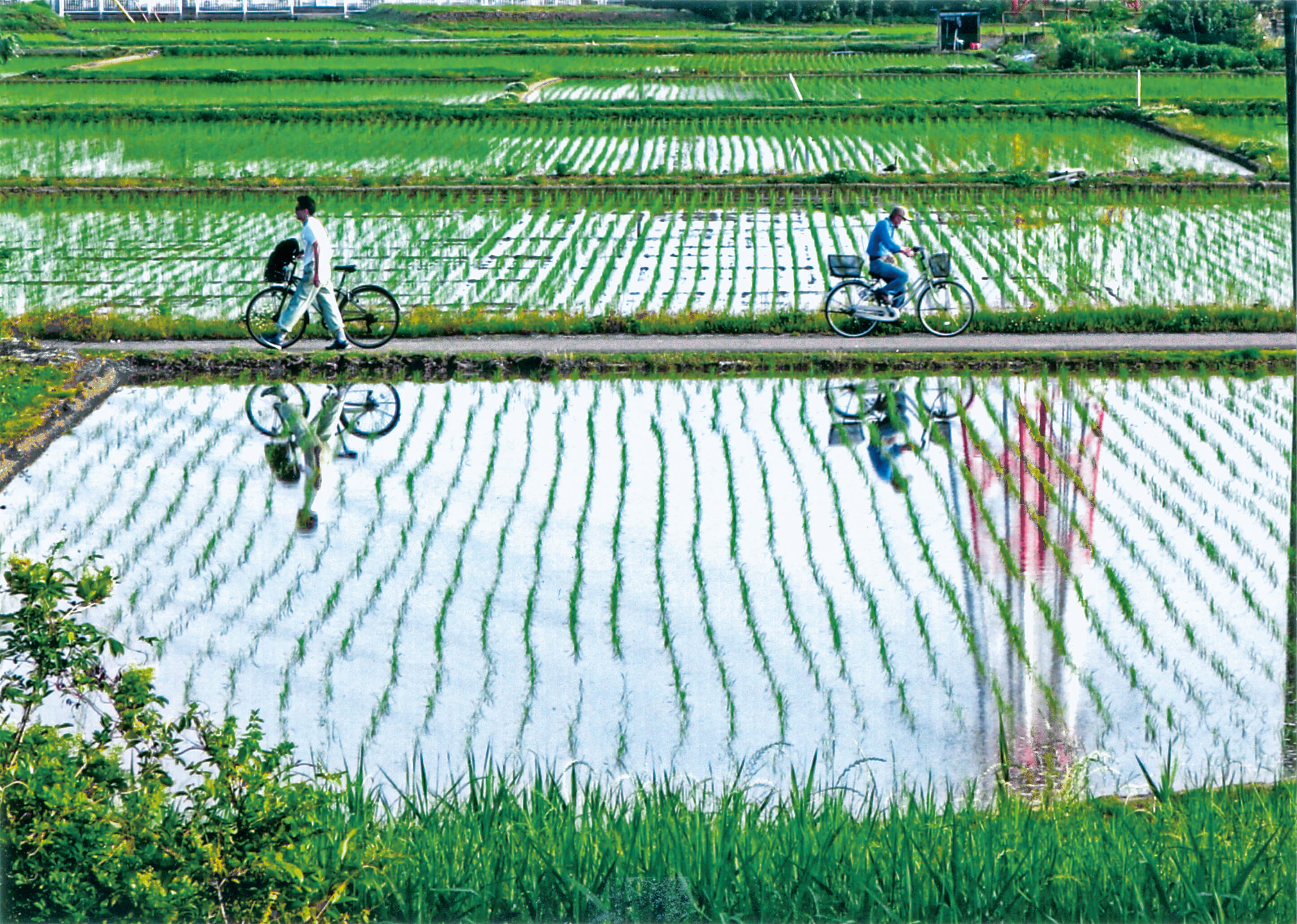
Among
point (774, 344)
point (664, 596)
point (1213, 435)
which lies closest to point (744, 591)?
point (664, 596)

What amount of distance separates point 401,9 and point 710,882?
5781 cm

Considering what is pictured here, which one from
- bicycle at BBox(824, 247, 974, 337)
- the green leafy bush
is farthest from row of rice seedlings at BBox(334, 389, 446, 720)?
bicycle at BBox(824, 247, 974, 337)

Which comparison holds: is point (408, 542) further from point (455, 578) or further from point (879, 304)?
point (879, 304)

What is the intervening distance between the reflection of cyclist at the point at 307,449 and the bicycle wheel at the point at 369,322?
103 centimetres

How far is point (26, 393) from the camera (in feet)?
34.3

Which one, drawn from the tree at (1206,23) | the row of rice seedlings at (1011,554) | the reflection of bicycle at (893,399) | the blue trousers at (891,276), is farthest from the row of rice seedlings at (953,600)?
the tree at (1206,23)

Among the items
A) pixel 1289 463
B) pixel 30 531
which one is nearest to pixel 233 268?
pixel 30 531

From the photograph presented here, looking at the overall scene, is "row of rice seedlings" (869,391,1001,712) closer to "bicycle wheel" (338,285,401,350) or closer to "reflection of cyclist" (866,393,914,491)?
"reflection of cyclist" (866,393,914,491)

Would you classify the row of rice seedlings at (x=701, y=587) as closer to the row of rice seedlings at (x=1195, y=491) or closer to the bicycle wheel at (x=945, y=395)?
the bicycle wheel at (x=945, y=395)

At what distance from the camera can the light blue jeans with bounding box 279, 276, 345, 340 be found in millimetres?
11531

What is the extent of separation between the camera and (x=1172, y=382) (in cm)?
1132

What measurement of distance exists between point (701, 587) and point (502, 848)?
3254mm

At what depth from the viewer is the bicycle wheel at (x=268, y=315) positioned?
463 inches

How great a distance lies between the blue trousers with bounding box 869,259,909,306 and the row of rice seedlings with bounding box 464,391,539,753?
295cm
